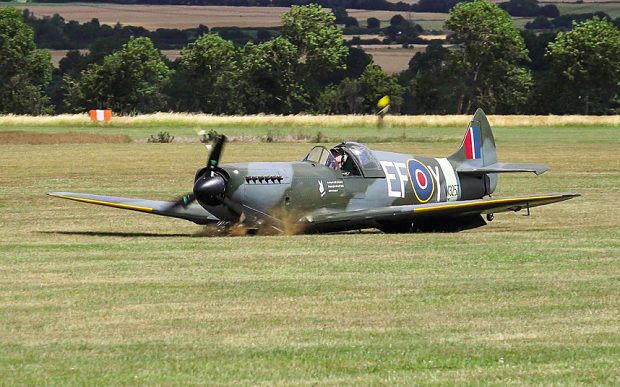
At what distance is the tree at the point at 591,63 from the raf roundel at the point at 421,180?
94.4m

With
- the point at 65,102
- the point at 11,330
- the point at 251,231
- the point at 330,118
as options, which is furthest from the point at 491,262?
the point at 65,102

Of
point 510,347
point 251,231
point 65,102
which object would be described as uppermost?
point 510,347

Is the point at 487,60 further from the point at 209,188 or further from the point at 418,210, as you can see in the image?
the point at 209,188

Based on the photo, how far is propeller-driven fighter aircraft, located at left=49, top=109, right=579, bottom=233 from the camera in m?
20.3

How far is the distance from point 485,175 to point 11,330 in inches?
535

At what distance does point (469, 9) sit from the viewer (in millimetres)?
128375

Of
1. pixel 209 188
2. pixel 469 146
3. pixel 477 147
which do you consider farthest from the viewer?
pixel 477 147

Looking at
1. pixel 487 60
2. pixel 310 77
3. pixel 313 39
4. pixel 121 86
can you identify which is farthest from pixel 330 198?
pixel 313 39

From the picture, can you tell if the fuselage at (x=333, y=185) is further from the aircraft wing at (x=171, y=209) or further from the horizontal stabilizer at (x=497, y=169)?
the aircraft wing at (x=171, y=209)

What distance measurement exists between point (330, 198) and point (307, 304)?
742cm

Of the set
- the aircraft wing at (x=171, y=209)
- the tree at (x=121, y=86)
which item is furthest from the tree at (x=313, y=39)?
the aircraft wing at (x=171, y=209)

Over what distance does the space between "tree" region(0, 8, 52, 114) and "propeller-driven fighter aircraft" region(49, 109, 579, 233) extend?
95.4 m

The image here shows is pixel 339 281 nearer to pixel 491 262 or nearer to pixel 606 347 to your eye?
pixel 491 262

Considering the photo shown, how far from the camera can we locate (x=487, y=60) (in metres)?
126
